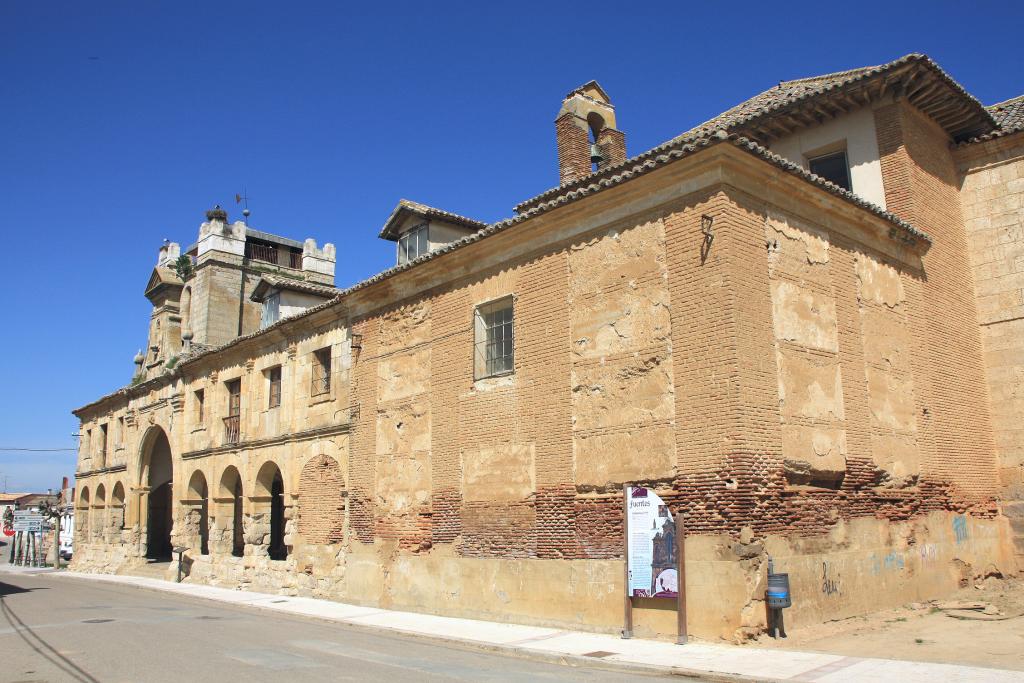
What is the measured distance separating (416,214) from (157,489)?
1974cm

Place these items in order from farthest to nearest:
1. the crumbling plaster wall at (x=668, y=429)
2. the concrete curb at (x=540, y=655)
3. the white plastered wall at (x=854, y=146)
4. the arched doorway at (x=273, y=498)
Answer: the arched doorway at (x=273, y=498)
the white plastered wall at (x=854, y=146)
the crumbling plaster wall at (x=668, y=429)
the concrete curb at (x=540, y=655)

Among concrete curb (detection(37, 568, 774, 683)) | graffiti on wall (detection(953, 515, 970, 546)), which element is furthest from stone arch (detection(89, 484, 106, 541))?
graffiti on wall (detection(953, 515, 970, 546))

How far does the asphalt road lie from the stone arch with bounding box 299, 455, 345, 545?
7.71 ft

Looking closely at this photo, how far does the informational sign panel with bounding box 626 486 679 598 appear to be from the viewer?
408 inches

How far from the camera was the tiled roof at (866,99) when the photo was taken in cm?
1405

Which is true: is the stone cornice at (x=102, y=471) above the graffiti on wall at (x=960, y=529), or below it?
above

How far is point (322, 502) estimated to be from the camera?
18281 millimetres

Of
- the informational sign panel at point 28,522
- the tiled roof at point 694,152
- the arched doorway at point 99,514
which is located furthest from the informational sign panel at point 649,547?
the informational sign panel at point 28,522

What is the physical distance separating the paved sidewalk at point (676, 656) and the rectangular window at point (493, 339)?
13.9ft

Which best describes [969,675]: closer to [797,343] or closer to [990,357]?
[797,343]

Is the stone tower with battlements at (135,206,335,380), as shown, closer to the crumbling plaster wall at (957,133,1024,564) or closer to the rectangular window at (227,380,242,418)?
the rectangular window at (227,380,242,418)

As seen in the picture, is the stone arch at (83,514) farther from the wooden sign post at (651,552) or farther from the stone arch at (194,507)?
the wooden sign post at (651,552)

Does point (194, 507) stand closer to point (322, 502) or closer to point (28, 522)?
point (322, 502)

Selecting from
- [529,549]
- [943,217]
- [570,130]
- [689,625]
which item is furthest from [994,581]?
[570,130]
